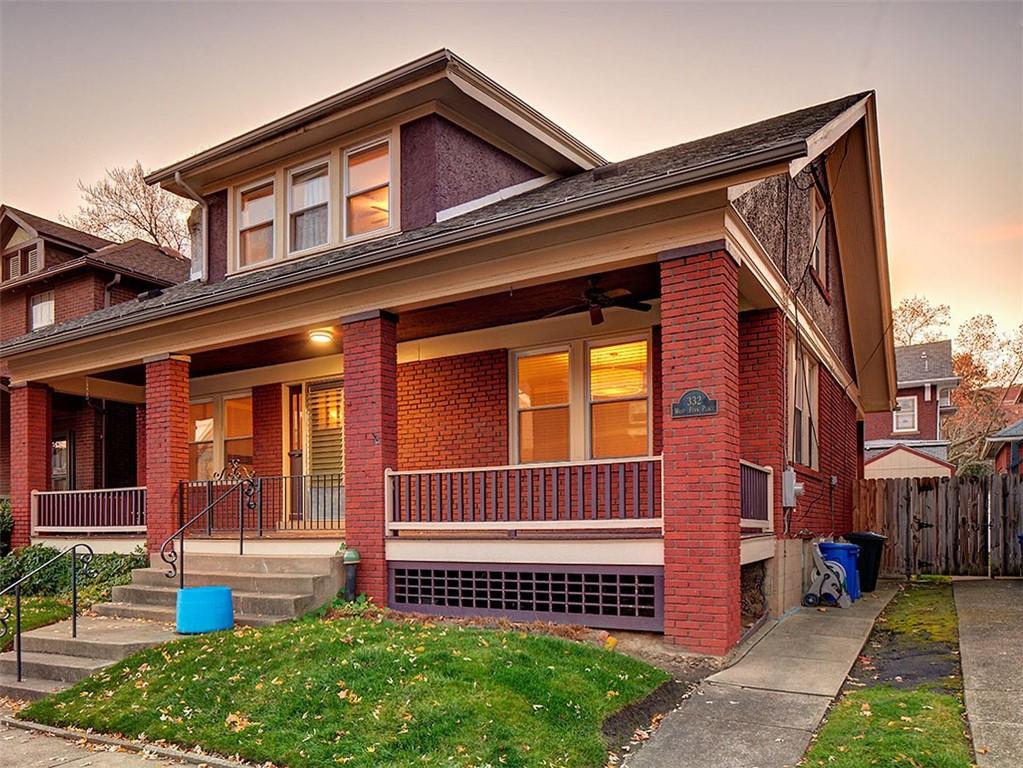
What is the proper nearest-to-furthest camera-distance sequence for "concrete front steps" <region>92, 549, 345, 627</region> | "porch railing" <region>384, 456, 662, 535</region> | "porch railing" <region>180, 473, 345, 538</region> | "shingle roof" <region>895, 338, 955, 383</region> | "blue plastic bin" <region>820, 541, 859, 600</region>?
1. "porch railing" <region>384, 456, 662, 535</region>
2. "concrete front steps" <region>92, 549, 345, 627</region>
3. "blue plastic bin" <region>820, 541, 859, 600</region>
4. "porch railing" <region>180, 473, 345, 538</region>
5. "shingle roof" <region>895, 338, 955, 383</region>

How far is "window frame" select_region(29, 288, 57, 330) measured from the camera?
20.3 metres

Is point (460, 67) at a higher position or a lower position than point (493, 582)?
higher

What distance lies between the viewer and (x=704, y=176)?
23.2 ft

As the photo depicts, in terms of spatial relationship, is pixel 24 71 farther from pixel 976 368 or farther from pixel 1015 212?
pixel 976 368

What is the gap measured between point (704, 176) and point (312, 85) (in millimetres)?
14723

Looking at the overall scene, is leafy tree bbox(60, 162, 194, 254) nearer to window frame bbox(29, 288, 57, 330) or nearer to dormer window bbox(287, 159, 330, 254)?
window frame bbox(29, 288, 57, 330)

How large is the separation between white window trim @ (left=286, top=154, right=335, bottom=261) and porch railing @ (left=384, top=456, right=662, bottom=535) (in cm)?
411

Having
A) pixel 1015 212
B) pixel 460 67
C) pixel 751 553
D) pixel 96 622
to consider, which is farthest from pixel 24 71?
pixel 1015 212

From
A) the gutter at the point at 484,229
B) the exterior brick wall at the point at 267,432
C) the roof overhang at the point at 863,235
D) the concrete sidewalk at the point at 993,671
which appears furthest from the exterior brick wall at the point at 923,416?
the gutter at the point at 484,229

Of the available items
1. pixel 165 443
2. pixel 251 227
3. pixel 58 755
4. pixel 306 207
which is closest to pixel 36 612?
pixel 165 443

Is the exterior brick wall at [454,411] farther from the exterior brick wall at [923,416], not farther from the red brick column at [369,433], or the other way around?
the exterior brick wall at [923,416]

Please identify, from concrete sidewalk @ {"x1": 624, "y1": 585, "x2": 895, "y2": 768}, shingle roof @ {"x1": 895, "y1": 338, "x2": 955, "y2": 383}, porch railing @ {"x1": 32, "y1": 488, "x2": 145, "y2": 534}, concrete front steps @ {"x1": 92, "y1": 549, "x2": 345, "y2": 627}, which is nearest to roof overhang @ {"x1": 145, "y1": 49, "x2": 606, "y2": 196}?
porch railing @ {"x1": 32, "y1": 488, "x2": 145, "y2": 534}

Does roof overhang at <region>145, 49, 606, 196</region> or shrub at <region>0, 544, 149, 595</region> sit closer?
roof overhang at <region>145, 49, 606, 196</region>

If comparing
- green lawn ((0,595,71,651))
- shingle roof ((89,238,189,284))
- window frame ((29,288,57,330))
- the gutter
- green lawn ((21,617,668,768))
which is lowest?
green lawn ((0,595,71,651))
